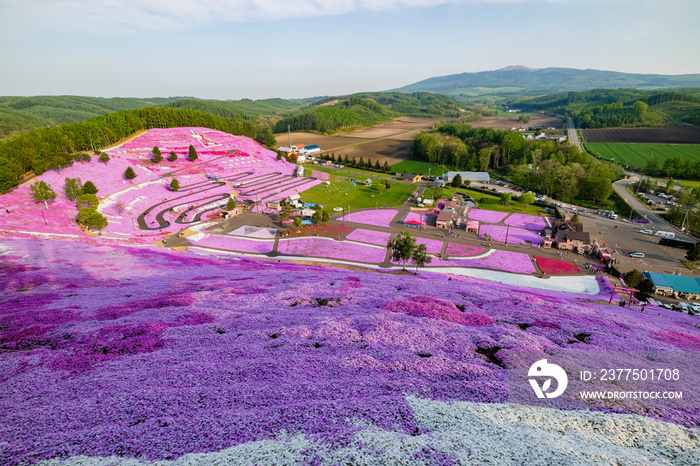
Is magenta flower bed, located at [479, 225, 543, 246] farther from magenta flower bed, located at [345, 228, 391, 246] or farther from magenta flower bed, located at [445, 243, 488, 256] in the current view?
magenta flower bed, located at [345, 228, 391, 246]

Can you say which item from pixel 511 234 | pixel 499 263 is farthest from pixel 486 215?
pixel 499 263

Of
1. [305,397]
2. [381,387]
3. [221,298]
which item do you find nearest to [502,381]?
[381,387]

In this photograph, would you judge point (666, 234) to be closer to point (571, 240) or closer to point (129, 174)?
point (571, 240)

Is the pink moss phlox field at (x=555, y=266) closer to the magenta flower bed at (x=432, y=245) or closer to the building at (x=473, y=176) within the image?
the magenta flower bed at (x=432, y=245)

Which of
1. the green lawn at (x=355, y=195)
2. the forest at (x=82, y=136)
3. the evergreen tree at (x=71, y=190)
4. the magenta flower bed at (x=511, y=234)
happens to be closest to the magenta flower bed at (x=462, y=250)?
the magenta flower bed at (x=511, y=234)

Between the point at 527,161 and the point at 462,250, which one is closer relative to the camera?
the point at 462,250

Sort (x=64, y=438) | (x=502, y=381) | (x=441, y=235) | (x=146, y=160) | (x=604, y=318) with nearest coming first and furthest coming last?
(x=64, y=438)
(x=502, y=381)
(x=604, y=318)
(x=441, y=235)
(x=146, y=160)

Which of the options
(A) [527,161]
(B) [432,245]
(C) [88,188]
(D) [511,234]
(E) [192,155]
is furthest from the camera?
(A) [527,161]

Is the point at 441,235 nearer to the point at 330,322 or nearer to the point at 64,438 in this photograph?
the point at 330,322
